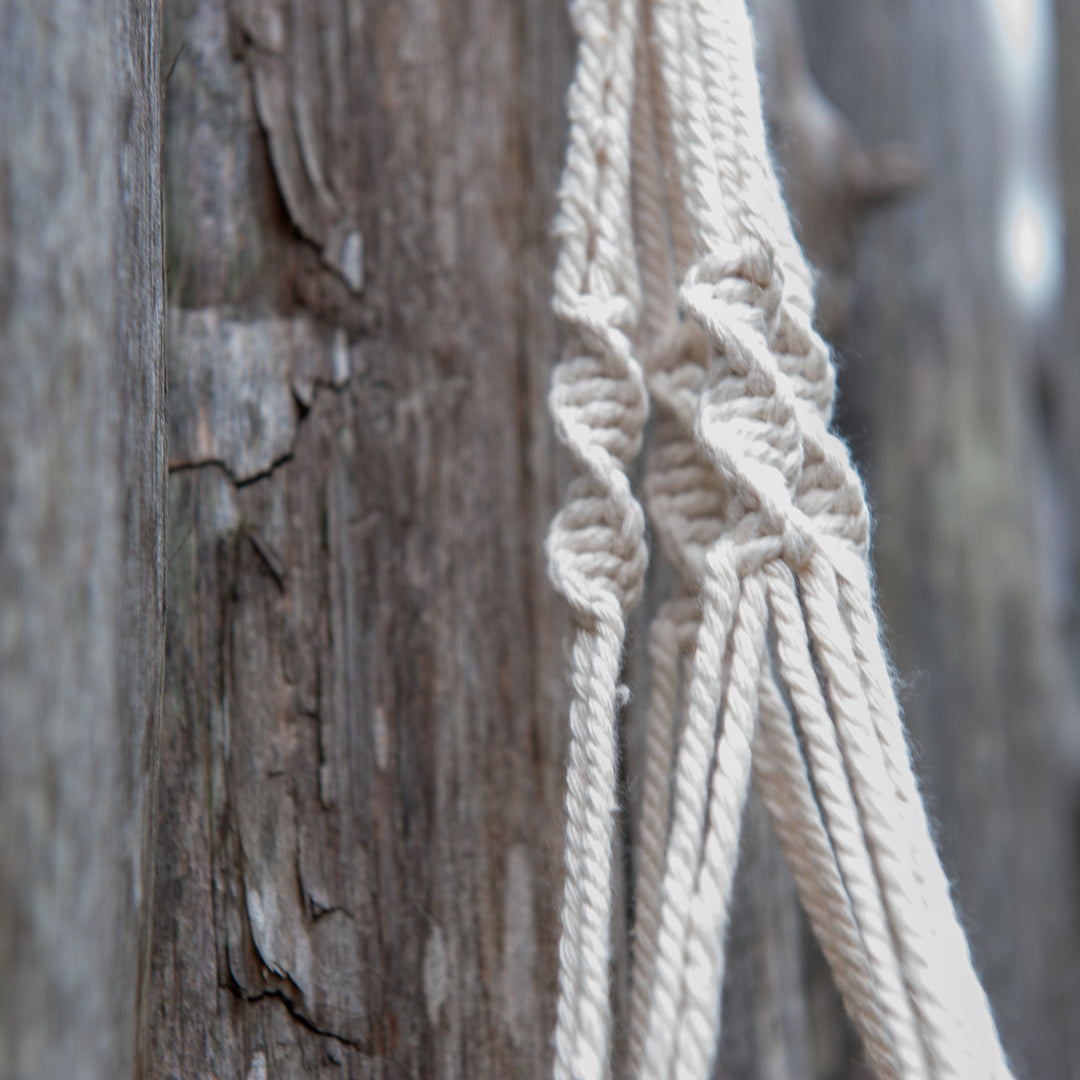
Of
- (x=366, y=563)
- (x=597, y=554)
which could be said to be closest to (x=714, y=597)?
(x=597, y=554)

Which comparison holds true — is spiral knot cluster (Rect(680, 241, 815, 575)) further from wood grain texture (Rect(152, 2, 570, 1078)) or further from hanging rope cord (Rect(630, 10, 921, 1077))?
wood grain texture (Rect(152, 2, 570, 1078))

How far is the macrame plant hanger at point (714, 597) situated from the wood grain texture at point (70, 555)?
0.57ft

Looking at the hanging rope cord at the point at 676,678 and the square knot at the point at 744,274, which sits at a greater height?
the square knot at the point at 744,274

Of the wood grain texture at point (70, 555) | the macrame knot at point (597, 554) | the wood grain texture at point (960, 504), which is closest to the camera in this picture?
the wood grain texture at point (70, 555)

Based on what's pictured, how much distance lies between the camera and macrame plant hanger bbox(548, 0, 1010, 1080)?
33 cm

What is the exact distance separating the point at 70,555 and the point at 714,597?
0.81 feet

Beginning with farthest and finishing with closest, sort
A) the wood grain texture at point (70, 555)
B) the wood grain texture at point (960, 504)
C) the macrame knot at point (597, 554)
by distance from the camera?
the wood grain texture at point (960, 504) → the macrame knot at point (597, 554) → the wood grain texture at point (70, 555)

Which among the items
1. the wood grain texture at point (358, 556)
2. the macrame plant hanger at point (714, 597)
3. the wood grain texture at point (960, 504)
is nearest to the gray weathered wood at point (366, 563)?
the wood grain texture at point (358, 556)

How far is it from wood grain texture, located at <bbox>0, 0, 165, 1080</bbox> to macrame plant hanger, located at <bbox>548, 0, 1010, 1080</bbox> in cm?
17

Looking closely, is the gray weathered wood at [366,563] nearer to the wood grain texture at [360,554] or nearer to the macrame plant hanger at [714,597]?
the wood grain texture at [360,554]

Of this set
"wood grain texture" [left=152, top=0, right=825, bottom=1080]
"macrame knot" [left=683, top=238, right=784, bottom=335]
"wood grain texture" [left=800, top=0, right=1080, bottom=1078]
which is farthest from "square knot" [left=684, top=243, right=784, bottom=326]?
"wood grain texture" [left=800, top=0, right=1080, bottom=1078]

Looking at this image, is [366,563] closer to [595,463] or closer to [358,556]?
[358,556]

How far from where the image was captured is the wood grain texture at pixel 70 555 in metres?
0.26

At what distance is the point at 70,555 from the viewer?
0.28 meters
